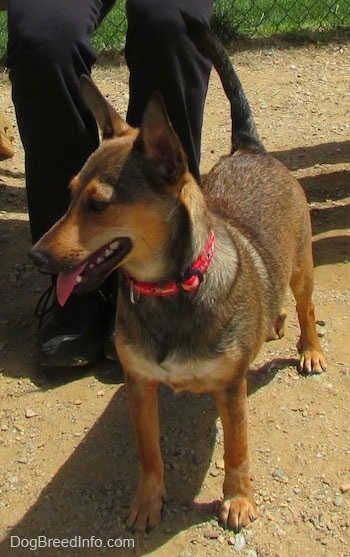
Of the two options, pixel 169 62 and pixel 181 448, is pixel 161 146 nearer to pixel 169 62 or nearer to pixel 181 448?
pixel 169 62

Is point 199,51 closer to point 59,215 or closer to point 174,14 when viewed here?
point 174,14

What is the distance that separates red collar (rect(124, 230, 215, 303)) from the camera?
2.41 m

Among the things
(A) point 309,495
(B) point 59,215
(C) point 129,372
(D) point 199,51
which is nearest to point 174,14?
(D) point 199,51

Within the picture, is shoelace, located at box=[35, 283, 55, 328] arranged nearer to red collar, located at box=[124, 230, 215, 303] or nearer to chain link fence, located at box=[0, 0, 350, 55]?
red collar, located at box=[124, 230, 215, 303]

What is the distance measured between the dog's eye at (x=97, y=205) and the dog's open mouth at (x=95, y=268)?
0.36 feet

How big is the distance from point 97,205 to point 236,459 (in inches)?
42.3

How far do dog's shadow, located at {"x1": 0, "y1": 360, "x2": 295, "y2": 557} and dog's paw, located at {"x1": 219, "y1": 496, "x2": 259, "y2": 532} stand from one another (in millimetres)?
73

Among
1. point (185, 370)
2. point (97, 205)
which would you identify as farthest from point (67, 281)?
point (185, 370)

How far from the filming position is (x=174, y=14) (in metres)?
3.05

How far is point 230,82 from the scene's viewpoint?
324 centimetres

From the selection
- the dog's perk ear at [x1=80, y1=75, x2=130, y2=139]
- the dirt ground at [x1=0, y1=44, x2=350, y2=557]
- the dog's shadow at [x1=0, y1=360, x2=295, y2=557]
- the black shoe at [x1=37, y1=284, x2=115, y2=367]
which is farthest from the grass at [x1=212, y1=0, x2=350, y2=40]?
the dog's perk ear at [x1=80, y1=75, x2=130, y2=139]

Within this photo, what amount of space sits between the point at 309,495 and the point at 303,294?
0.93 metres

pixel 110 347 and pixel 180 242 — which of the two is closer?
pixel 180 242

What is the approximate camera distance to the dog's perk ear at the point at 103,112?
2545 millimetres
